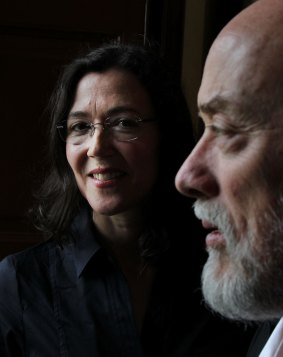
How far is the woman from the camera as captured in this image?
130 centimetres

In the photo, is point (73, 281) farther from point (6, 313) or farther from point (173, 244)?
point (173, 244)

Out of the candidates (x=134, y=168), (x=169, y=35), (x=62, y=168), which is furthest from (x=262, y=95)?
(x=169, y=35)

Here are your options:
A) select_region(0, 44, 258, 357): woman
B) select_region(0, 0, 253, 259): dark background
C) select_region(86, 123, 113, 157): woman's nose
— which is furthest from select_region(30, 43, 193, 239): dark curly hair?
select_region(0, 0, 253, 259): dark background

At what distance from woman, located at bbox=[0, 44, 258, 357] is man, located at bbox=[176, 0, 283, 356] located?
1.24 feet

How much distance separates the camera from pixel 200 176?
96 centimetres

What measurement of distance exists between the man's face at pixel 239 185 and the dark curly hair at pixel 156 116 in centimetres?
47

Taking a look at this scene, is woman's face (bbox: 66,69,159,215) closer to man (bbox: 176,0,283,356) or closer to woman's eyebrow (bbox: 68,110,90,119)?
woman's eyebrow (bbox: 68,110,90,119)

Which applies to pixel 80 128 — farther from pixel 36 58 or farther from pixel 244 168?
pixel 36 58

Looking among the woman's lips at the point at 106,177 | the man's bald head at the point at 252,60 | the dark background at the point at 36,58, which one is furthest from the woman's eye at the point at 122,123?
the dark background at the point at 36,58

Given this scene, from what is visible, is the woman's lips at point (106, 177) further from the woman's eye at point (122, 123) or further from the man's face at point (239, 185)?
the man's face at point (239, 185)

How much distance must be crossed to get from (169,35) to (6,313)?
1108mm

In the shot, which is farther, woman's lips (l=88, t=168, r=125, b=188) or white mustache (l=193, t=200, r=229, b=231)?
woman's lips (l=88, t=168, r=125, b=188)

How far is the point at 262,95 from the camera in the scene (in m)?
0.89

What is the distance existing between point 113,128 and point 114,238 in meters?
0.26
